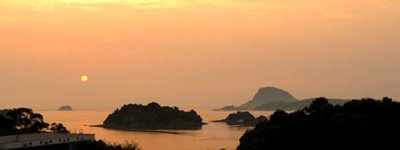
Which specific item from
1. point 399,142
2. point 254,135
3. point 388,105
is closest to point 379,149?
point 399,142

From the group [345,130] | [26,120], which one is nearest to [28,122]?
[26,120]

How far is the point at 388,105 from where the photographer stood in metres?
64.1

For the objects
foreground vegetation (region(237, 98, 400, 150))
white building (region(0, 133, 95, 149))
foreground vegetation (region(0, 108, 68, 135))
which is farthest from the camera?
foreground vegetation (region(0, 108, 68, 135))

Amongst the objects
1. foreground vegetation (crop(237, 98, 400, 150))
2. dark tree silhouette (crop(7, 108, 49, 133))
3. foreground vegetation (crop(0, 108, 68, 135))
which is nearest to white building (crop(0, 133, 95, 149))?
foreground vegetation (crop(237, 98, 400, 150))

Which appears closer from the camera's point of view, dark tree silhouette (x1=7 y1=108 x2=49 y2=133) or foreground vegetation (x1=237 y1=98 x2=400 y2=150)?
foreground vegetation (x1=237 y1=98 x2=400 y2=150)

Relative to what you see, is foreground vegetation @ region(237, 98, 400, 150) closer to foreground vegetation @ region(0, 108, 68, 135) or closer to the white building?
→ the white building

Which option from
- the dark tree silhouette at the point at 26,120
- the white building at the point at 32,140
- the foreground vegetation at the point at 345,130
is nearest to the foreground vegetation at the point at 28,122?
the dark tree silhouette at the point at 26,120

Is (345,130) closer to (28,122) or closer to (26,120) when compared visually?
(28,122)

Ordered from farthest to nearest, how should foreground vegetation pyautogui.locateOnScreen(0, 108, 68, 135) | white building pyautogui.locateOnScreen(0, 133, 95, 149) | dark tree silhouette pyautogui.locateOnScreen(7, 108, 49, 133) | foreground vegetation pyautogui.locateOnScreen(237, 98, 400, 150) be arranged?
dark tree silhouette pyautogui.locateOnScreen(7, 108, 49, 133) < foreground vegetation pyautogui.locateOnScreen(0, 108, 68, 135) < foreground vegetation pyautogui.locateOnScreen(237, 98, 400, 150) < white building pyautogui.locateOnScreen(0, 133, 95, 149)

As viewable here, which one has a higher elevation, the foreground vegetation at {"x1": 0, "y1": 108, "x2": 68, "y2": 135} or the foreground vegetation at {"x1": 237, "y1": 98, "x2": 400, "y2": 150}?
the foreground vegetation at {"x1": 0, "y1": 108, "x2": 68, "y2": 135}

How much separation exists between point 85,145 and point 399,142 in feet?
116

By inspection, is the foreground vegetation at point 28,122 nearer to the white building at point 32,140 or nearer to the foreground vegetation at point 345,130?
the foreground vegetation at point 345,130

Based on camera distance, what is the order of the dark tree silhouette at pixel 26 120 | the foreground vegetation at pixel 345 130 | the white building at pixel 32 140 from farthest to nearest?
the dark tree silhouette at pixel 26 120 < the foreground vegetation at pixel 345 130 < the white building at pixel 32 140

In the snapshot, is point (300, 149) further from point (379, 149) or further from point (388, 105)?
point (388, 105)
